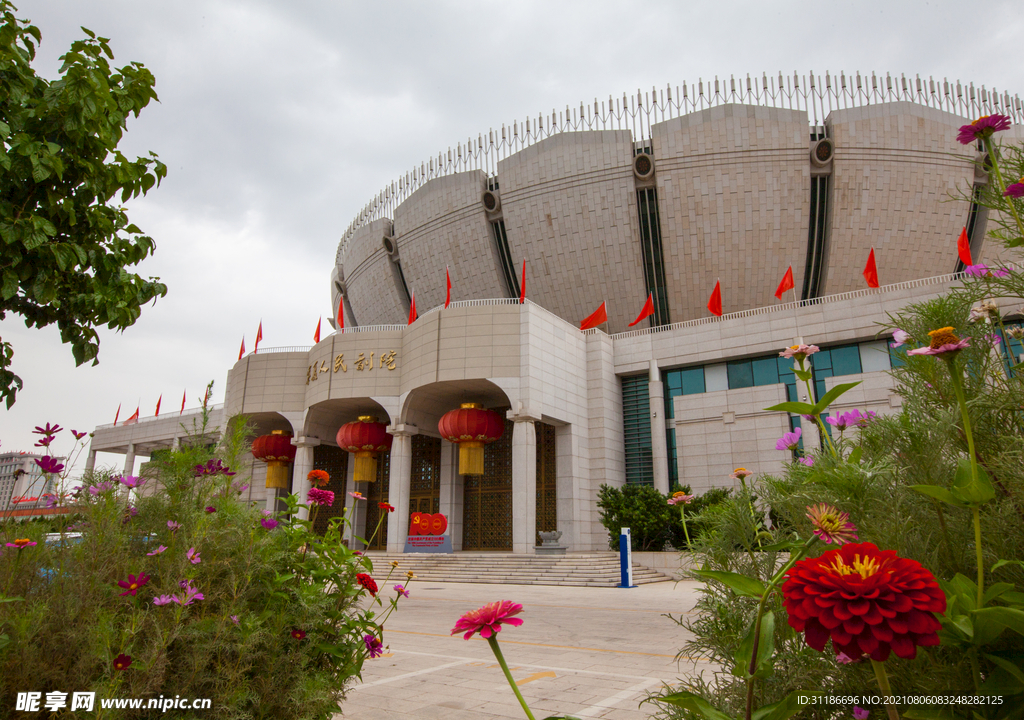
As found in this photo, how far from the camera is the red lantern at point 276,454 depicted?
2484 cm

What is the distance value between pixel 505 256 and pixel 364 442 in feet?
32.1

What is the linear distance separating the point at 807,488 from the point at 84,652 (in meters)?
3.04

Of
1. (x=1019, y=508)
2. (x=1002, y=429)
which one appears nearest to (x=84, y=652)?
(x=1019, y=508)

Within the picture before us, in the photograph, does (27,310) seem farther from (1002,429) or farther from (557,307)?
(557,307)

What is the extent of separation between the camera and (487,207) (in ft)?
86.4

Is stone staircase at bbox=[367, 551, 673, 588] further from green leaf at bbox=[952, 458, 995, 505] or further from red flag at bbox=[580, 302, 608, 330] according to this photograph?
green leaf at bbox=[952, 458, 995, 505]

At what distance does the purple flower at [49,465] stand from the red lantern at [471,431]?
16725mm

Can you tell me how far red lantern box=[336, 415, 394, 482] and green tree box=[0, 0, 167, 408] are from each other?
18139mm

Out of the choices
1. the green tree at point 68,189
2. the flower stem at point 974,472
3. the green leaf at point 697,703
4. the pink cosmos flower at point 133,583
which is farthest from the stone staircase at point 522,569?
the flower stem at point 974,472

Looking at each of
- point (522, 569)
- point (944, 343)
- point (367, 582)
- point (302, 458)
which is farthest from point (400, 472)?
point (944, 343)

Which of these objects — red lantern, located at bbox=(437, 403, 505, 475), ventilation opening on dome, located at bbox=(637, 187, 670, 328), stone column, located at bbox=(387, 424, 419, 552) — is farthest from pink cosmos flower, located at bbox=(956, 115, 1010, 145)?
ventilation opening on dome, located at bbox=(637, 187, 670, 328)

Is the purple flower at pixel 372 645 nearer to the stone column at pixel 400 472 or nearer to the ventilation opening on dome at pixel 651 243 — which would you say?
the stone column at pixel 400 472

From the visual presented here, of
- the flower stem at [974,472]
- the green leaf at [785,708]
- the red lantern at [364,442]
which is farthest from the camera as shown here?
the red lantern at [364,442]

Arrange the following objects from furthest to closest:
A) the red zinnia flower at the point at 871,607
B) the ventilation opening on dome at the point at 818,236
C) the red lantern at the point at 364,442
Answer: the ventilation opening on dome at the point at 818,236 → the red lantern at the point at 364,442 → the red zinnia flower at the point at 871,607
